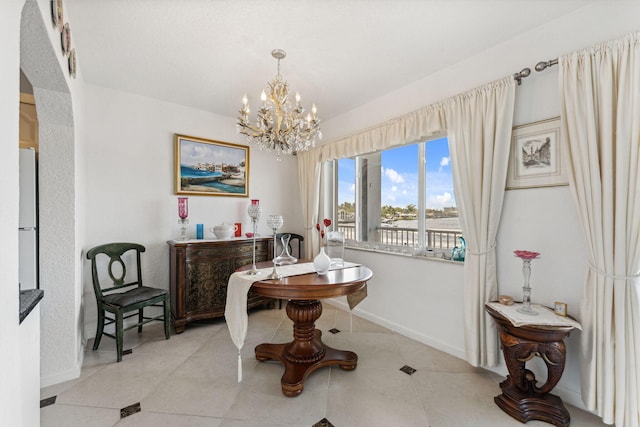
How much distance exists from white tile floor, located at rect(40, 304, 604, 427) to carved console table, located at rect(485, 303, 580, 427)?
0.08 m

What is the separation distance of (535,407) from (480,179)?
157cm

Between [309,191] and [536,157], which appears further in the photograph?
[309,191]

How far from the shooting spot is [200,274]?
3.11 metres

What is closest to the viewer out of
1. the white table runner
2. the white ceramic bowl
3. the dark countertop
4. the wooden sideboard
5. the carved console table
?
the dark countertop

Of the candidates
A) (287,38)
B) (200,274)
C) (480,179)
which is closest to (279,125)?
(287,38)

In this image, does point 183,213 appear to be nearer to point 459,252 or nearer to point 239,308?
point 239,308

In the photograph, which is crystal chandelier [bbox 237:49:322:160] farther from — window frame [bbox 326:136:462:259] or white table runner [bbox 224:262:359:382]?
window frame [bbox 326:136:462:259]

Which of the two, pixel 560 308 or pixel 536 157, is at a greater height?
pixel 536 157

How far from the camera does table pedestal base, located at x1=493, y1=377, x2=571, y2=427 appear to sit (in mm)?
1675

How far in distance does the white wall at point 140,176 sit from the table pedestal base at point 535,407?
339 cm

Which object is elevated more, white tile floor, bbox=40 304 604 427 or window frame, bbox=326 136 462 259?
window frame, bbox=326 136 462 259

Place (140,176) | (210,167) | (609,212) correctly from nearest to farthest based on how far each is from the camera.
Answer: (609,212)
(140,176)
(210,167)

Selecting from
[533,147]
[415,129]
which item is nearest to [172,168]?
[415,129]

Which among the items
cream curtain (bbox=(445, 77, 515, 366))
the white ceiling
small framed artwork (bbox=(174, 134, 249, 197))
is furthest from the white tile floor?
the white ceiling
